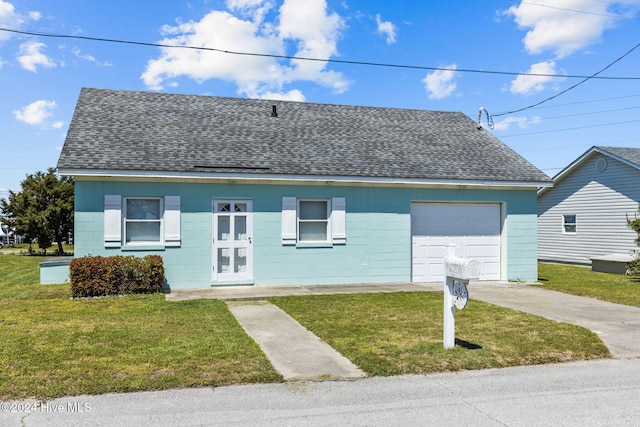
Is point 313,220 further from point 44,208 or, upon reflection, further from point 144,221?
point 44,208

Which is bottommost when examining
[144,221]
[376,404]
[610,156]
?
[376,404]

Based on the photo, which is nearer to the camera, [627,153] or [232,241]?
[232,241]

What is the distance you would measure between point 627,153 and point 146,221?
63.9ft

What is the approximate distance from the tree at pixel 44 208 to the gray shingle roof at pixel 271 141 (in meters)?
15.1

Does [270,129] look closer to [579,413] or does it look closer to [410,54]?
[410,54]

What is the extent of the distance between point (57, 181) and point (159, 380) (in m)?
27.4

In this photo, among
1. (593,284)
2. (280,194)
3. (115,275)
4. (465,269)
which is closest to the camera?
(465,269)

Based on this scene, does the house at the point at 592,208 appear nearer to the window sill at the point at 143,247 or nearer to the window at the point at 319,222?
the window at the point at 319,222

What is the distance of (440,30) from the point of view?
16.9 meters

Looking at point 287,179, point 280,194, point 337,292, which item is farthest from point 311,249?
point 287,179

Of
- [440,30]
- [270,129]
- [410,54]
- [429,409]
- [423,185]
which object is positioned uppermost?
[440,30]

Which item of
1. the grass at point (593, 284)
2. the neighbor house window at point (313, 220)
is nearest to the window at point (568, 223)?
the grass at point (593, 284)

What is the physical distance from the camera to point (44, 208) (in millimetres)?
28609

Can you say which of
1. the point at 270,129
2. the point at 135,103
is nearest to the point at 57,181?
the point at 135,103
